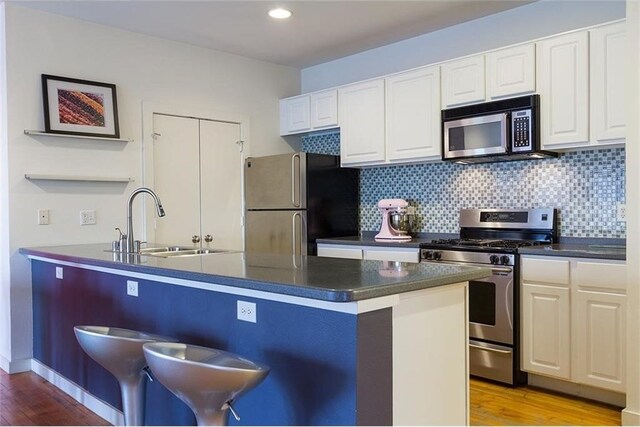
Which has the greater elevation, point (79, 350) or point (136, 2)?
point (136, 2)

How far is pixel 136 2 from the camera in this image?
11.8 ft

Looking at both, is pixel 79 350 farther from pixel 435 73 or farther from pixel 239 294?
pixel 435 73

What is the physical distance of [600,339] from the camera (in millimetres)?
2969

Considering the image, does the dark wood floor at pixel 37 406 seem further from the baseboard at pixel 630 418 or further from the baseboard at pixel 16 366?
the baseboard at pixel 630 418

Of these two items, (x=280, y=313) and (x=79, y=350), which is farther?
(x=79, y=350)

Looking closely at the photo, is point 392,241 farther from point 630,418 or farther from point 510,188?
point 630,418

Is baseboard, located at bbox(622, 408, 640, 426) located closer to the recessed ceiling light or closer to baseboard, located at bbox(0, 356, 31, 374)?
the recessed ceiling light

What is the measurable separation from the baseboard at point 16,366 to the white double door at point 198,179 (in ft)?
4.21

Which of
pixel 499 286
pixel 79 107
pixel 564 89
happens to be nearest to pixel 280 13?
pixel 79 107

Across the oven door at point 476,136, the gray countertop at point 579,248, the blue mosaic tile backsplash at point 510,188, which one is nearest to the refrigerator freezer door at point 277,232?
the gray countertop at point 579,248

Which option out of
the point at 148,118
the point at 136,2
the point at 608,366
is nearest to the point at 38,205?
the point at 148,118

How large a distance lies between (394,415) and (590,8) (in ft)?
9.97

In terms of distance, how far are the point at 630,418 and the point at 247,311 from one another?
208 centimetres

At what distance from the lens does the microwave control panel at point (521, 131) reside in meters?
3.39
